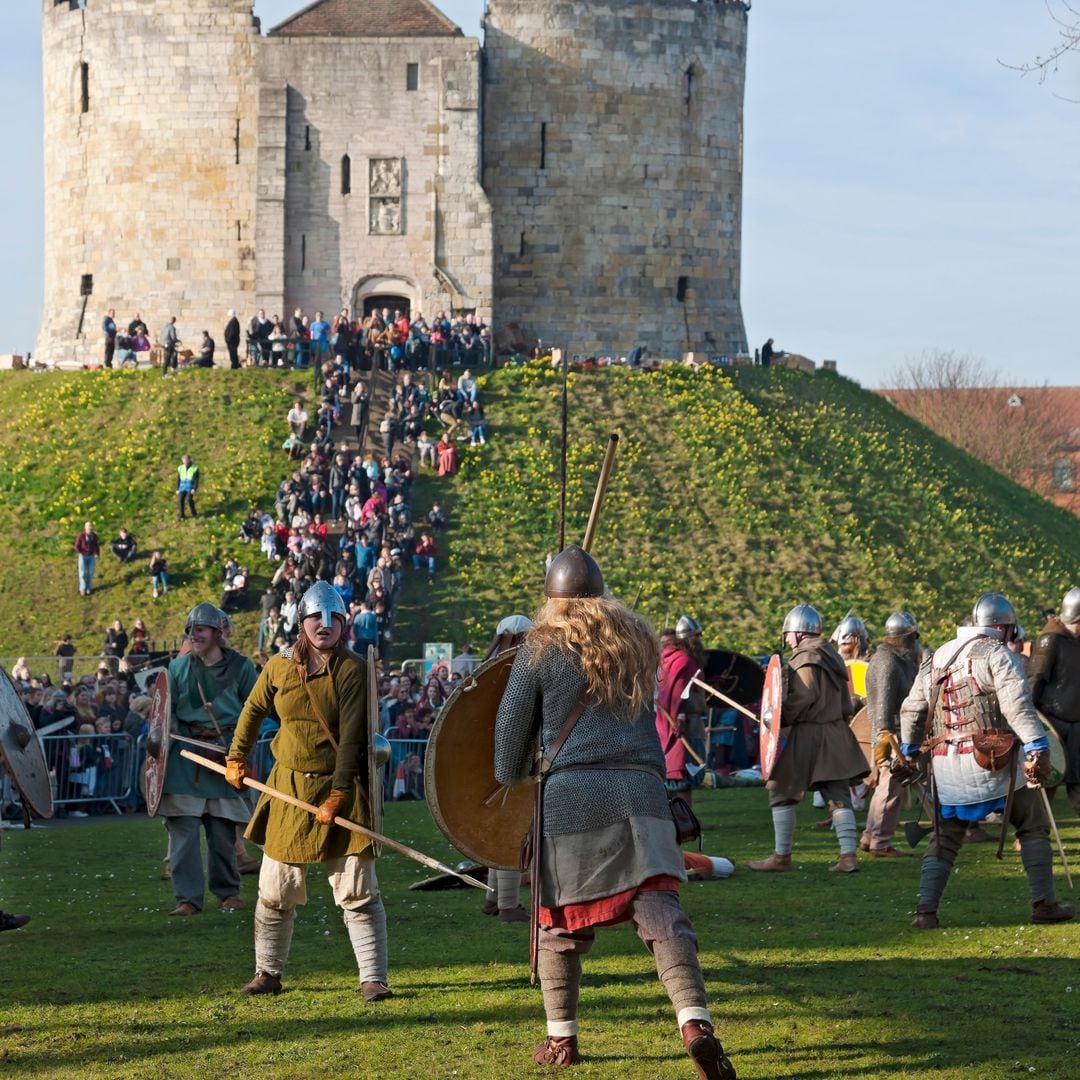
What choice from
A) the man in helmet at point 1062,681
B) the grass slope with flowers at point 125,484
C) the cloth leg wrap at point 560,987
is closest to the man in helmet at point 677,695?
the man in helmet at point 1062,681

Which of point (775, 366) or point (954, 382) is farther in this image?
point (954, 382)

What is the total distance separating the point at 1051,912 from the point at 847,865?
274cm

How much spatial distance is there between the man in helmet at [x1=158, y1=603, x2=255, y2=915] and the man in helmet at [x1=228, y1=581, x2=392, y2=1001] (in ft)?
7.68

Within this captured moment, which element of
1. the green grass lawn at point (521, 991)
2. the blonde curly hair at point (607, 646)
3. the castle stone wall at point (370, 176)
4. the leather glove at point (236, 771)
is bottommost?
the green grass lawn at point (521, 991)

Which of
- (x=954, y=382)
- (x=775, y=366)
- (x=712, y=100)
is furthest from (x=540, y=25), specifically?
(x=954, y=382)

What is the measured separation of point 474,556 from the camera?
35.8m

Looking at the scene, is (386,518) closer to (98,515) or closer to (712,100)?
(98,515)

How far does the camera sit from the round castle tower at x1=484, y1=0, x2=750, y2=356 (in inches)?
1909

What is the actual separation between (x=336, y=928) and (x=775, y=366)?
37.2 metres

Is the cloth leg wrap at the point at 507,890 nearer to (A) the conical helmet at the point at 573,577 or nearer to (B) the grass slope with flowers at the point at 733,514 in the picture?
(A) the conical helmet at the point at 573,577

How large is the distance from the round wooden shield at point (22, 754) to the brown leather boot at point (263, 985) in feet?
3.71

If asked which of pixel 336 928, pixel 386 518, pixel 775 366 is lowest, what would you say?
pixel 336 928

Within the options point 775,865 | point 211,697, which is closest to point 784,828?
point 775,865

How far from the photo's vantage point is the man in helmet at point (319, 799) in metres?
9.08
